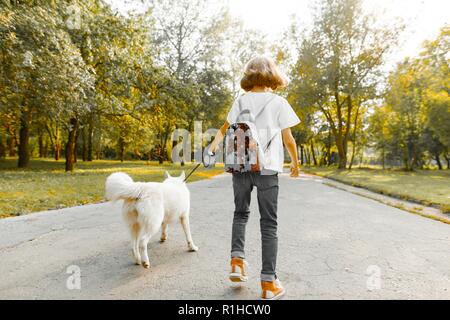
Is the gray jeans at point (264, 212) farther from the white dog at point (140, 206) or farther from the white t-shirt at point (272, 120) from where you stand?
the white dog at point (140, 206)

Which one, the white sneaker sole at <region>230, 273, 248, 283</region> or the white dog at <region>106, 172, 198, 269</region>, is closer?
the white sneaker sole at <region>230, 273, 248, 283</region>

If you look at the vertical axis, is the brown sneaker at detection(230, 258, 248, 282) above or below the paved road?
above

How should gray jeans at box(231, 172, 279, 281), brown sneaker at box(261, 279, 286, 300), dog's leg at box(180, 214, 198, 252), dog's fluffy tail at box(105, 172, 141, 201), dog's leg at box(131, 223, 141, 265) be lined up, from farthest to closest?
dog's leg at box(180, 214, 198, 252)
dog's leg at box(131, 223, 141, 265)
dog's fluffy tail at box(105, 172, 141, 201)
gray jeans at box(231, 172, 279, 281)
brown sneaker at box(261, 279, 286, 300)

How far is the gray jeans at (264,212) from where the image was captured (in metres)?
2.87

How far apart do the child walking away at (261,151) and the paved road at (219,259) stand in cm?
38

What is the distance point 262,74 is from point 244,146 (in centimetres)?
72

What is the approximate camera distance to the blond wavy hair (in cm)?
304

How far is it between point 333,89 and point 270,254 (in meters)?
25.3

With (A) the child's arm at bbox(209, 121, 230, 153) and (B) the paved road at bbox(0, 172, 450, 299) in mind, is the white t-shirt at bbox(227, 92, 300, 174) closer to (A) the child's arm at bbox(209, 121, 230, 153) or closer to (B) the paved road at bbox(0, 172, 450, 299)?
(A) the child's arm at bbox(209, 121, 230, 153)

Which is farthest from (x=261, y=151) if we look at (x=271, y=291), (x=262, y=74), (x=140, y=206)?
(x=140, y=206)

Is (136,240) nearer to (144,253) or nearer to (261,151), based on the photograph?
(144,253)

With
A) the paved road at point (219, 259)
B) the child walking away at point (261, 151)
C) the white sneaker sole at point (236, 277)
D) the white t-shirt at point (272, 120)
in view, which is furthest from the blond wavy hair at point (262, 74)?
the paved road at point (219, 259)

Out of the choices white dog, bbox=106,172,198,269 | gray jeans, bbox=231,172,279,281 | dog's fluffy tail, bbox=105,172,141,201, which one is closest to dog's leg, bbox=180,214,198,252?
white dog, bbox=106,172,198,269

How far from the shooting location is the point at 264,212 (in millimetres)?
2938
